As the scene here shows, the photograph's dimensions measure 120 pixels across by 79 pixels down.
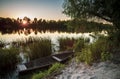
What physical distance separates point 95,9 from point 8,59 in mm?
5376

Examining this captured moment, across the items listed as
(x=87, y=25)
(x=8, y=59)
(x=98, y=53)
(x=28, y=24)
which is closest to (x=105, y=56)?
(x=98, y=53)

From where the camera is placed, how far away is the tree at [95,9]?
17.9ft

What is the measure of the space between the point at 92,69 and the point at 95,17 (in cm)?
200

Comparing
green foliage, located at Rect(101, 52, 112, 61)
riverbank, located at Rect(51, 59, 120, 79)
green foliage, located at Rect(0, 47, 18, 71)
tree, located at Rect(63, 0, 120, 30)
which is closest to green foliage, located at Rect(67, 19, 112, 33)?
tree, located at Rect(63, 0, 120, 30)

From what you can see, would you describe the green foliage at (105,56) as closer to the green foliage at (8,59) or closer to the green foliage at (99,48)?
the green foliage at (99,48)

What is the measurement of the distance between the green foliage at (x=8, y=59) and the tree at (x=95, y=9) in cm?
411

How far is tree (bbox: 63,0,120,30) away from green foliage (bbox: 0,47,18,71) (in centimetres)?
411

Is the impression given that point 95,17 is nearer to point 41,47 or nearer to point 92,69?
point 92,69

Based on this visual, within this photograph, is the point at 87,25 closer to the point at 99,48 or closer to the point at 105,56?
the point at 99,48

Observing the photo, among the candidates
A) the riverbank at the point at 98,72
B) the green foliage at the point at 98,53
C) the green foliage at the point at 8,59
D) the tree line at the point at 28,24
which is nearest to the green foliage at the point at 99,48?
the green foliage at the point at 98,53

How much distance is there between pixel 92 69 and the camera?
19.0 ft

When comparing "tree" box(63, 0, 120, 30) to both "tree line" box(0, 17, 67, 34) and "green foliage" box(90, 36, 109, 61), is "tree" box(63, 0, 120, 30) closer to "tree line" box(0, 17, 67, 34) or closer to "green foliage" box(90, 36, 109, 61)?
"green foliage" box(90, 36, 109, 61)

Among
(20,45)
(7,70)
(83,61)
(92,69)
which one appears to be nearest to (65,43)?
(20,45)

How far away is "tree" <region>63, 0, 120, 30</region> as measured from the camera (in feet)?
17.9
